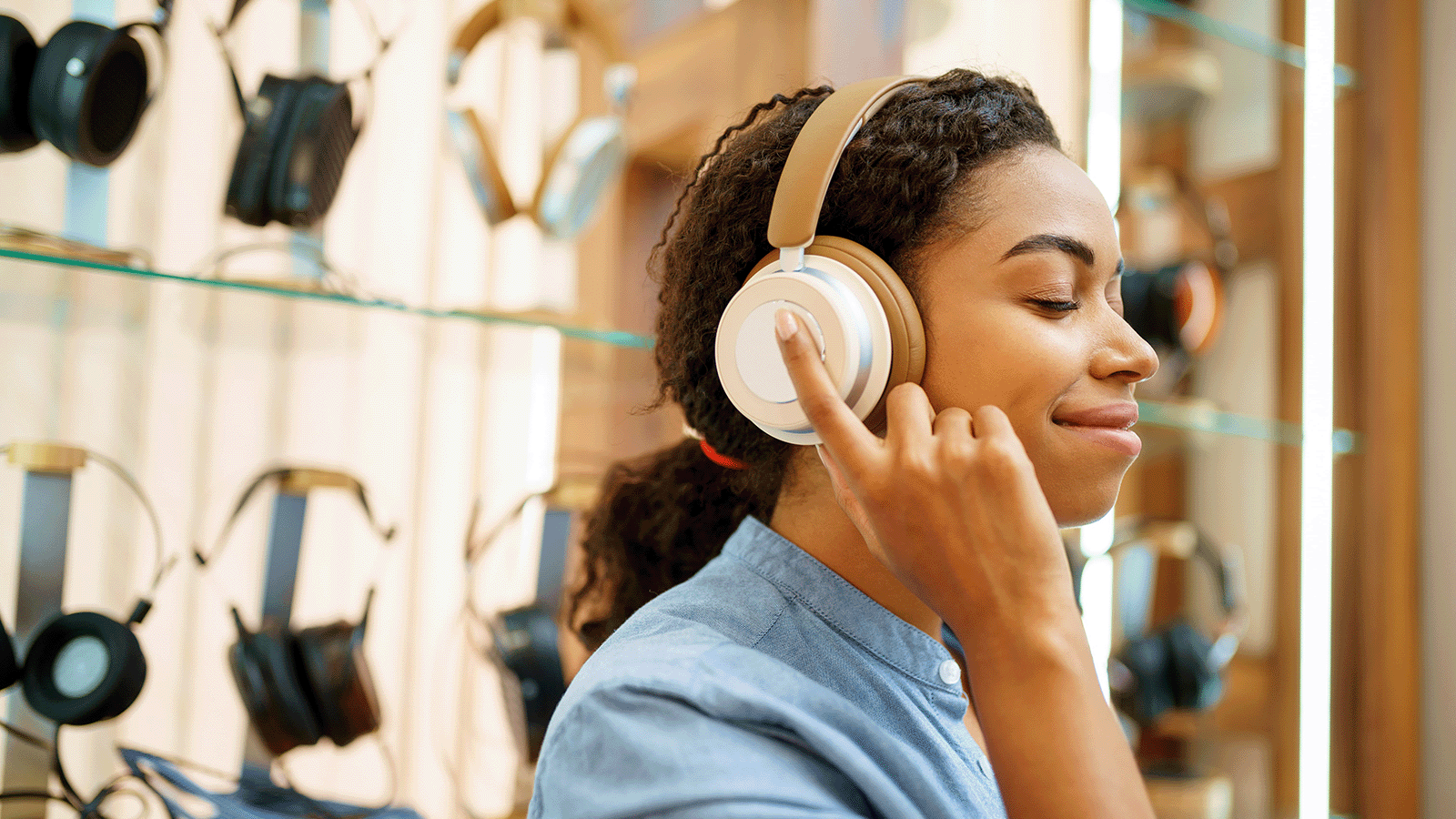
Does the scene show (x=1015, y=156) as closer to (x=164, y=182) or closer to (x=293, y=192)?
(x=293, y=192)

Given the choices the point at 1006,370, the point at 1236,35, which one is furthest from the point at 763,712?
the point at 1236,35

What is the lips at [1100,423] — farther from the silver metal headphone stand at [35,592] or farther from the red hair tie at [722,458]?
the silver metal headphone stand at [35,592]

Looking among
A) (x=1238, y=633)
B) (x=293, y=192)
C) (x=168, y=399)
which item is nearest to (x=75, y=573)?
(x=168, y=399)

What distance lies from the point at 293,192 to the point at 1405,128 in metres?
1.62

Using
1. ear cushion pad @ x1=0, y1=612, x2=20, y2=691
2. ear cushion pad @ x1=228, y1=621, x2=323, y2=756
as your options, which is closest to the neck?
ear cushion pad @ x1=228, y1=621, x2=323, y2=756

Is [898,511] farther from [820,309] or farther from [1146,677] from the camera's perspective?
[1146,677]

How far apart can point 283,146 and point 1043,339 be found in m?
0.71

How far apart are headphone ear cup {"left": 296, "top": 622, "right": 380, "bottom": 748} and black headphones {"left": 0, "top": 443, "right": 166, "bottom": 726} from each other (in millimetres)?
138

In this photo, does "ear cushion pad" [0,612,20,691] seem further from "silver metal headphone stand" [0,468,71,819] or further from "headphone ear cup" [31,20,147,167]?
"headphone ear cup" [31,20,147,167]

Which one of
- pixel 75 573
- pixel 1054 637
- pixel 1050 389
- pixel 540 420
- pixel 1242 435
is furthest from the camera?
pixel 1242 435

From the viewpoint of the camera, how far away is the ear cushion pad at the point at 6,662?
0.83m

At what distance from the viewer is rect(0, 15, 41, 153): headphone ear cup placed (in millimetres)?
821

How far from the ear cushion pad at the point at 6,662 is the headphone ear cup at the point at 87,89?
1.30 feet

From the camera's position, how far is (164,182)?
1103mm
